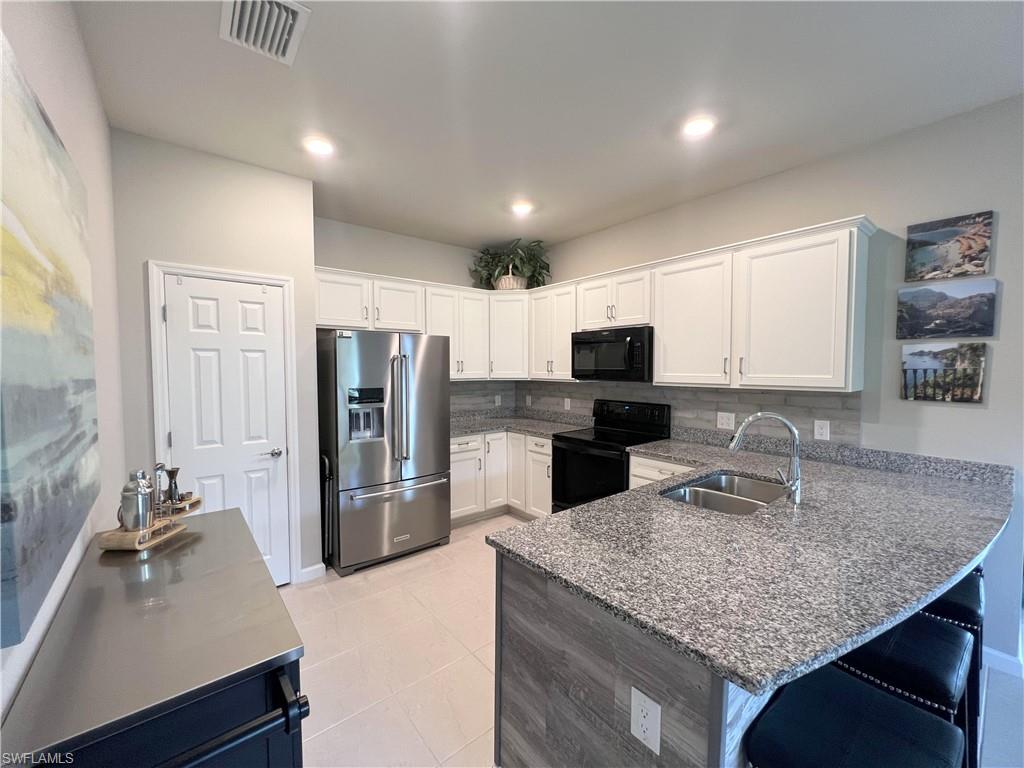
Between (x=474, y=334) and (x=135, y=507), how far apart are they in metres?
2.84

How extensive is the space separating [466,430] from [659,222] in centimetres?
236

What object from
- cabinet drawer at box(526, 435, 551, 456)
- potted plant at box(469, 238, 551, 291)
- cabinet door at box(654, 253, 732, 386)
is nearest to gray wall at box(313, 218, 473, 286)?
potted plant at box(469, 238, 551, 291)

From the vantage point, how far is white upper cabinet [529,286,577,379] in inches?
144

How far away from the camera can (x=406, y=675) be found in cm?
197

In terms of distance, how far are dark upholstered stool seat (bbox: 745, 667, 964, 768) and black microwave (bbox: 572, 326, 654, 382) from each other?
2.19 m

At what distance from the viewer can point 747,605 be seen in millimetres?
985

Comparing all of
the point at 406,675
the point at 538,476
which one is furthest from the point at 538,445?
the point at 406,675

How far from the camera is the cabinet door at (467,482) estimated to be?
11.9 feet

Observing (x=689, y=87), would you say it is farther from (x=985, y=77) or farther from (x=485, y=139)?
(x=985, y=77)

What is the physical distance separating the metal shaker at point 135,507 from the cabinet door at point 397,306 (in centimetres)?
215

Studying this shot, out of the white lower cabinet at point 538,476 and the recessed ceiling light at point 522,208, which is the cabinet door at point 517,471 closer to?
the white lower cabinet at point 538,476

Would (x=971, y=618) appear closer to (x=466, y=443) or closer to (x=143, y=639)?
(x=143, y=639)

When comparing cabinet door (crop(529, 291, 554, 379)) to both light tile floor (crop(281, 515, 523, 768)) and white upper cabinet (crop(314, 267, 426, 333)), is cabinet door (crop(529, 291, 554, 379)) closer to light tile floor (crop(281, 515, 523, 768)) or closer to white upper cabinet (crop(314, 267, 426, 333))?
white upper cabinet (crop(314, 267, 426, 333))

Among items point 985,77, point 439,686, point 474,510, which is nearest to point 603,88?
point 985,77
